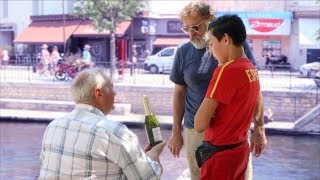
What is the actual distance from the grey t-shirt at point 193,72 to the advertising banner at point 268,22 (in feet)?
94.6

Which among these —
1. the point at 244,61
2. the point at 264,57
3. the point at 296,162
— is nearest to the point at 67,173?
the point at 244,61

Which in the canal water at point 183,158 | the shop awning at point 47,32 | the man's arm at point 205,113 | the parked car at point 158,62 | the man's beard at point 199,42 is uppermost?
the shop awning at point 47,32

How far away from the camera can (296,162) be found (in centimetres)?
1064

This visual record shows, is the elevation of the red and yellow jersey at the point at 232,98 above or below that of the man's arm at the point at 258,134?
above

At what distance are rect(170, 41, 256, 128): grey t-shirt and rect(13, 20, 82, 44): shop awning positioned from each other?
29931 mm

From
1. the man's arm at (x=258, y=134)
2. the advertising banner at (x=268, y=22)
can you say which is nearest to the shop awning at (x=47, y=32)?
the advertising banner at (x=268, y=22)

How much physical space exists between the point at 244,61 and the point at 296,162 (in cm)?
812

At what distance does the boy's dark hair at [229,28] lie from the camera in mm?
2914

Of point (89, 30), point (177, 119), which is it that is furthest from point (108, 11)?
point (177, 119)

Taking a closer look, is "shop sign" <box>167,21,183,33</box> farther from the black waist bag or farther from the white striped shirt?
the white striped shirt

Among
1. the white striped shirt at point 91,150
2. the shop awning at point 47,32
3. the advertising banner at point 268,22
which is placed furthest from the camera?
the shop awning at point 47,32

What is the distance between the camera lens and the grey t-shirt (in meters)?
3.49

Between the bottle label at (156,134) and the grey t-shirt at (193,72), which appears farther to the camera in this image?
the grey t-shirt at (193,72)

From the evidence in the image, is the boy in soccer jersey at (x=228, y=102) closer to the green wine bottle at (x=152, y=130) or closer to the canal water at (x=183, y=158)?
the green wine bottle at (x=152, y=130)
